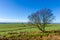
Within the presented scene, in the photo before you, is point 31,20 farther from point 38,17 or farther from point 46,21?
point 46,21

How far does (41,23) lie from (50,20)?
334cm

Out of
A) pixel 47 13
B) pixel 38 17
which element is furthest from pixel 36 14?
pixel 47 13

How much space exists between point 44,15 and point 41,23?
10.1 ft

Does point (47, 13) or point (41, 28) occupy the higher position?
point (47, 13)

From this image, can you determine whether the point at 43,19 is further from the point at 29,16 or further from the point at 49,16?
the point at 29,16

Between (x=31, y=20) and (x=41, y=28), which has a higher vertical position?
(x=31, y=20)

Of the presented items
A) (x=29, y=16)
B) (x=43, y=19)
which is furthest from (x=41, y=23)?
(x=29, y=16)

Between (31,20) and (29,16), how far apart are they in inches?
61.3

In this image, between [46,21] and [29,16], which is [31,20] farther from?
[46,21]

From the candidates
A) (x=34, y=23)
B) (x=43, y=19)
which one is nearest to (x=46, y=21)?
(x=43, y=19)

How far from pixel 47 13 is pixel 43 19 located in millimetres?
2526

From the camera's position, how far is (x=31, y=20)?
41531mm

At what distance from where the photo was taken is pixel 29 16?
41.7 m

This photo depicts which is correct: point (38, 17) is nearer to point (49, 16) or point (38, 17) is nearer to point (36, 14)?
point (36, 14)
